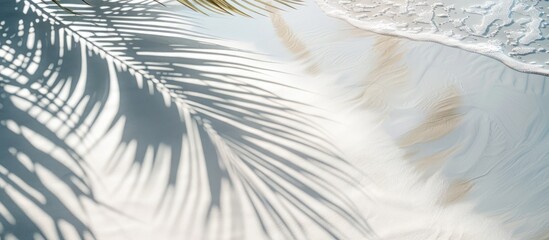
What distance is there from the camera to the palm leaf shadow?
1.57m

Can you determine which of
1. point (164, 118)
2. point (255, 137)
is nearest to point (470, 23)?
point (255, 137)

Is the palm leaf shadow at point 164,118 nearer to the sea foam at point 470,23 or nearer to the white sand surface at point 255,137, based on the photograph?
the white sand surface at point 255,137

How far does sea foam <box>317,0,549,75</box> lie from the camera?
8.44 feet

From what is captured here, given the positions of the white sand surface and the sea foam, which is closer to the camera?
the white sand surface

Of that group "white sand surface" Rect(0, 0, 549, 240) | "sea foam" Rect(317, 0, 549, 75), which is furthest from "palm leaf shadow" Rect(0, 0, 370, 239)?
"sea foam" Rect(317, 0, 549, 75)

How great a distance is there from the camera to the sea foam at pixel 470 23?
2.57m

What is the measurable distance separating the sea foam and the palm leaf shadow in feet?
3.00

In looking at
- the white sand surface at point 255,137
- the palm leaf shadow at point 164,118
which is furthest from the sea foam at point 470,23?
the palm leaf shadow at point 164,118

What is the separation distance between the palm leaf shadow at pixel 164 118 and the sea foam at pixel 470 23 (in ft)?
3.00

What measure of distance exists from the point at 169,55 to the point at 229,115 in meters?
0.50

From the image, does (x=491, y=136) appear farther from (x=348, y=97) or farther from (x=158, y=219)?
(x=158, y=219)

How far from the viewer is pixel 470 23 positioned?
284cm

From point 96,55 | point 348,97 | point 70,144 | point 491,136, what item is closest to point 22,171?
point 70,144

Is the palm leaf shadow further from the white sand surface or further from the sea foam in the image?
the sea foam
